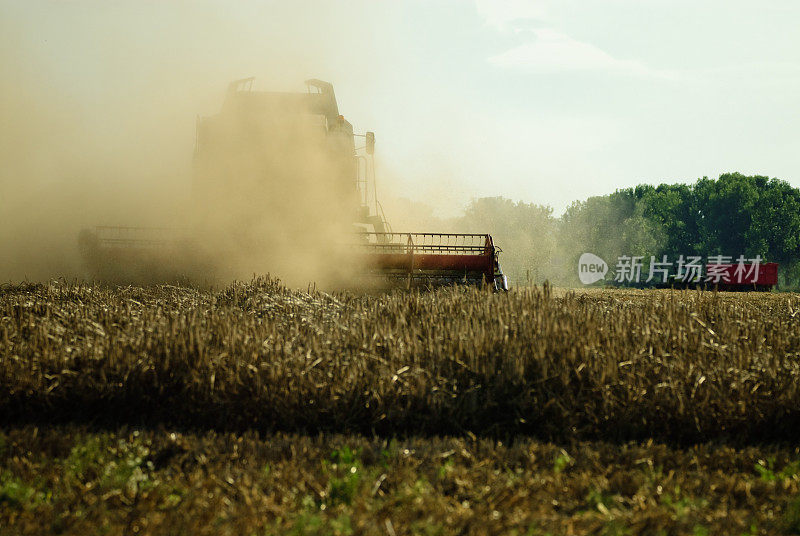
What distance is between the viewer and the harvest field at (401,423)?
2.70m

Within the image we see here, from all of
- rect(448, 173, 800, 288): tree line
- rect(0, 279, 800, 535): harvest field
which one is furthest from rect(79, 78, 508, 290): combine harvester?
rect(448, 173, 800, 288): tree line

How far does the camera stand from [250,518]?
8.50 ft

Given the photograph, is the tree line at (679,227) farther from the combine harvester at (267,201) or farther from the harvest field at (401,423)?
the harvest field at (401,423)

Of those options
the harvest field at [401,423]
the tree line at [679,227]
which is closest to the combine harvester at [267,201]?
the harvest field at [401,423]

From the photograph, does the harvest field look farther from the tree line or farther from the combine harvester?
the tree line

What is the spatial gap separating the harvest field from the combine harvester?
4.21 meters

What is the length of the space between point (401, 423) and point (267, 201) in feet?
28.6

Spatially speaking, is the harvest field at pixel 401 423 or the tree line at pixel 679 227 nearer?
the harvest field at pixel 401 423

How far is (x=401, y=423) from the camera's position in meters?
3.88

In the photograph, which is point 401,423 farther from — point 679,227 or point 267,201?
point 679,227

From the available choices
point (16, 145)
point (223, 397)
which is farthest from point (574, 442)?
point (16, 145)

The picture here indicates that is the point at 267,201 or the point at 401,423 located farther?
the point at 267,201

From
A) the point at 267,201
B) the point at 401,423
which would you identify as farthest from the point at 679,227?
the point at 401,423

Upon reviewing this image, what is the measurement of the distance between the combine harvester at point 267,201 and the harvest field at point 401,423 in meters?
4.21
